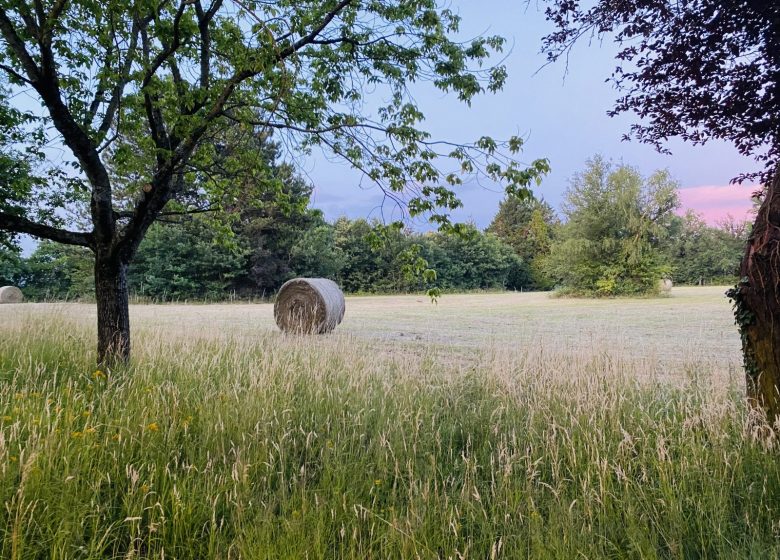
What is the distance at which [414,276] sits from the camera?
14.2ft

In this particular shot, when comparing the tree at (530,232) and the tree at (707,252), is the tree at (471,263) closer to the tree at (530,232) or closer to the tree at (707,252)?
the tree at (530,232)

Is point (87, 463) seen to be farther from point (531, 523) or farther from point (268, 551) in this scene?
point (531, 523)

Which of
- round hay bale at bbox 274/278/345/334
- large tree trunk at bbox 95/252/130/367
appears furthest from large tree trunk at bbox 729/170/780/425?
round hay bale at bbox 274/278/345/334

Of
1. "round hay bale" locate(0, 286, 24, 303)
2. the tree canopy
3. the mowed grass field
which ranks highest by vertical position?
the tree canopy

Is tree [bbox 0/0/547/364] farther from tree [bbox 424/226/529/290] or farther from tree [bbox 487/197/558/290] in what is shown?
tree [bbox 487/197/558/290]

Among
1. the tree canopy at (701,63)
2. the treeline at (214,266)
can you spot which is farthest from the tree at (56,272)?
the tree canopy at (701,63)

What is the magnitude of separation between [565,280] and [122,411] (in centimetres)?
3101

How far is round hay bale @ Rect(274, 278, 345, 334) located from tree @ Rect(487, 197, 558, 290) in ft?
126

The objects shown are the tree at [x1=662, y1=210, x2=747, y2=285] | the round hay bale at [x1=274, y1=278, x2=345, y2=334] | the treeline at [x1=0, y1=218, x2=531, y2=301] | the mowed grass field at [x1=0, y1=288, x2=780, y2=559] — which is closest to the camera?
the mowed grass field at [x1=0, y1=288, x2=780, y2=559]

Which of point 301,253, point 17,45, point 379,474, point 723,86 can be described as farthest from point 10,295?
point 723,86

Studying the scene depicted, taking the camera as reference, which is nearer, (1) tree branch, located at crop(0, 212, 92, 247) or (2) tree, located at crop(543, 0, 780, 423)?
(2) tree, located at crop(543, 0, 780, 423)

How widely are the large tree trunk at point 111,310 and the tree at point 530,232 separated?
45.4 m

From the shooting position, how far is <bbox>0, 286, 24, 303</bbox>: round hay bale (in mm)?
20766

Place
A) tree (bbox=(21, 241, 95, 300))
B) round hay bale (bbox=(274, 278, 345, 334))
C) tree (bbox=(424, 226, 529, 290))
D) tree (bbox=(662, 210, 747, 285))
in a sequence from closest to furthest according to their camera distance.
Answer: round hay bale (bbox=(274, 278, 345, 334)), tree (bbox=(21, 241, 95, 300)), tree (bbox=(662, 210, 747, 285)), tree (bbox=(424, 226, 529, 290))
